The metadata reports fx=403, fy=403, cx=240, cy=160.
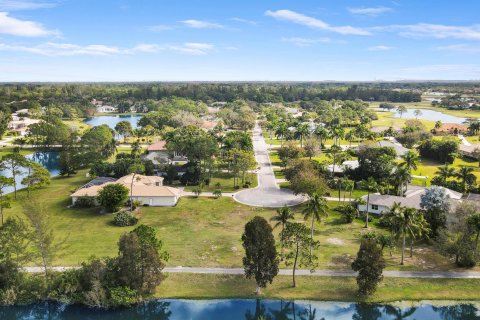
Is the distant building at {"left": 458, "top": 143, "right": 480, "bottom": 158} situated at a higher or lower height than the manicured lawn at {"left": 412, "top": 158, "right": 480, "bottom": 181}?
higher

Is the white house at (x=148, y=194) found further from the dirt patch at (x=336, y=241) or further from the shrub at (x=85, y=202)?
the dirt patch at (x=336, y=241)

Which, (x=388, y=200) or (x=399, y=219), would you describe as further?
(x=388, y=200)

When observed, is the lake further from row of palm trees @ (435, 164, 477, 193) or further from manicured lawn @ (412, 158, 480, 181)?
manicured lawn @ (412, 158, 480, 181)

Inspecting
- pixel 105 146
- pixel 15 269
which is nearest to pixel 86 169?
pixel 105 146

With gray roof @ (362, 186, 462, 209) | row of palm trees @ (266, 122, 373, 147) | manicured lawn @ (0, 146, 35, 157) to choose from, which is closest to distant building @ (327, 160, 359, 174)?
gray roof @ (362, 186, 462, 209)

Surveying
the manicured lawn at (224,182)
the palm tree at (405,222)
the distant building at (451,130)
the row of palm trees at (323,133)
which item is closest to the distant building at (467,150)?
the row of palm trees at (323,133)

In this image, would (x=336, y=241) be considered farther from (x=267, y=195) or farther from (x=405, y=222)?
(x=267, y=195)

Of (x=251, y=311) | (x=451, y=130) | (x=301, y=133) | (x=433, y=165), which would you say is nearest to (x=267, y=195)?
(x=251, y=311)
